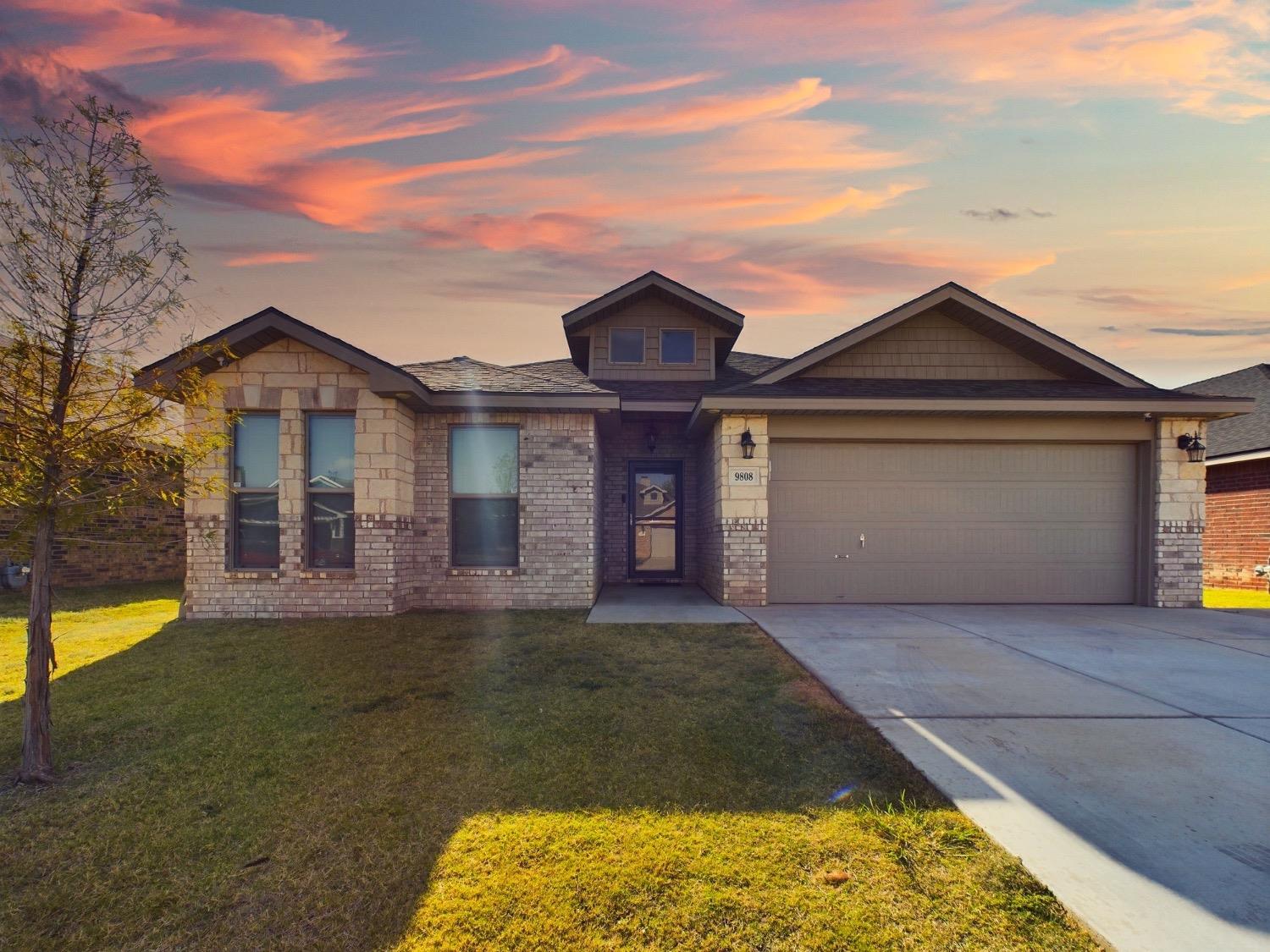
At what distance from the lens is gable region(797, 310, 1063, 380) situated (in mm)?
11062

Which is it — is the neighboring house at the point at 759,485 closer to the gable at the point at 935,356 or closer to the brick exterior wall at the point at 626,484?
the gable at the point at 935,356

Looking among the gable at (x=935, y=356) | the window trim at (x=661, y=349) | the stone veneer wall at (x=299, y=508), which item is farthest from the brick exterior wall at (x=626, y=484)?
the stone veneer wall at (x=299, y=508)

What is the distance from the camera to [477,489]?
32.0ft

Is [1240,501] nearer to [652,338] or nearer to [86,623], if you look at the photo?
[652,338]

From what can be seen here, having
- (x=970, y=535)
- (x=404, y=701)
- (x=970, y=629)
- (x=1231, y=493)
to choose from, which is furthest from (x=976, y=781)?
(x=1231, y=493)

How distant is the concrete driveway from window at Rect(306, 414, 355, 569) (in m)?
6.29

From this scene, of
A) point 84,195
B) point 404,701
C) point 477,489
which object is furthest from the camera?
point 477,489

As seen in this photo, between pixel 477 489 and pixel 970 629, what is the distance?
24.1ft

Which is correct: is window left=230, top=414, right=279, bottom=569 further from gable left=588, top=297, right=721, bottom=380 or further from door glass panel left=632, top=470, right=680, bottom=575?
door glass panel left=632, top=470, right=680, bottom=575

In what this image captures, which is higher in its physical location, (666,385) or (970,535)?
(666,385)

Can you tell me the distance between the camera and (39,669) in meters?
3.73

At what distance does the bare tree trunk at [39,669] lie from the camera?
3605 millimetres

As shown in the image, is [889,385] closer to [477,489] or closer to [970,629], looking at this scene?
[970,629]

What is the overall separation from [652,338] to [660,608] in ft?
19.9
